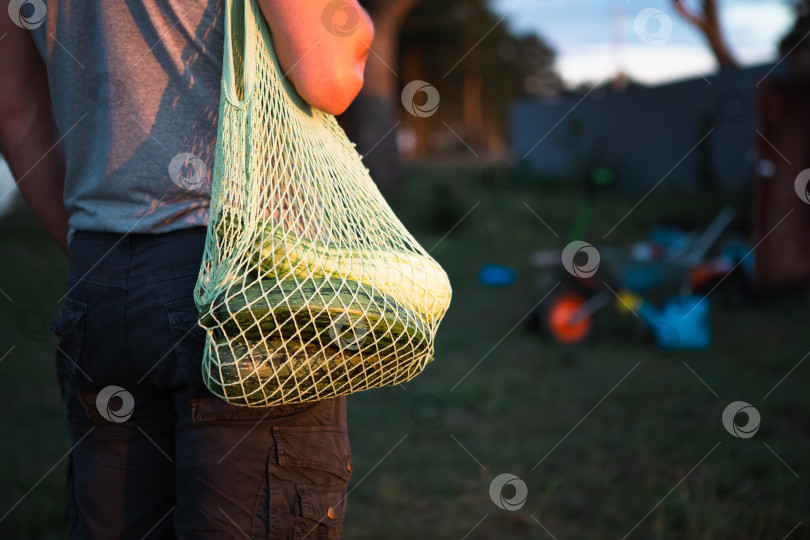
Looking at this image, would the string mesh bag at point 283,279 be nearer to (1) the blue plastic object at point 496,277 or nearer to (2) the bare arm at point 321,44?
(2) the bare arm at point 321,44

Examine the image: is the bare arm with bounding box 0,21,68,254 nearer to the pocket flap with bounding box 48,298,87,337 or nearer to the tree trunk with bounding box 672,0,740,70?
the pocket flap with bounding box 48,298,87,337

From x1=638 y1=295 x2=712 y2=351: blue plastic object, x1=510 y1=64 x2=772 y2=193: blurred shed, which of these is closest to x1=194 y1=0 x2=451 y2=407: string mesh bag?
x1=638 y1=295 x2=712 y2=351: blue plastic object

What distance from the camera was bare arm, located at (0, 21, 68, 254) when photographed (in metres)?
1.49

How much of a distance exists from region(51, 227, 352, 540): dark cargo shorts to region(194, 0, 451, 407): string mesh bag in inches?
4.3

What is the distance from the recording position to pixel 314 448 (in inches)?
51.4

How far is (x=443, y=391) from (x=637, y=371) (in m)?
1.43

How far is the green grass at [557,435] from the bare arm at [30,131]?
1.99 m

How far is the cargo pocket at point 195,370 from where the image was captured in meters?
1.25

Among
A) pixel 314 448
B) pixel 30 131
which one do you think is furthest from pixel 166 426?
pixel 30 131

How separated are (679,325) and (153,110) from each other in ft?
16.0

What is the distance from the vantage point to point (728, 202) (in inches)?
382

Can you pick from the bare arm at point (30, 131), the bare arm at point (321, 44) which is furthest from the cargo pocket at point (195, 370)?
the bare arm at point (30, 131)

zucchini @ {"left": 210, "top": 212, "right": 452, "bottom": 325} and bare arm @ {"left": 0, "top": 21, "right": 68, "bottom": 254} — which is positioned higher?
zucchini @ {"left": 210, "top": 212, "right": 452, "bottom": 325}

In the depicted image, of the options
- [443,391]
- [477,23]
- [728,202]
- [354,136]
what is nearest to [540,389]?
[443,391]
